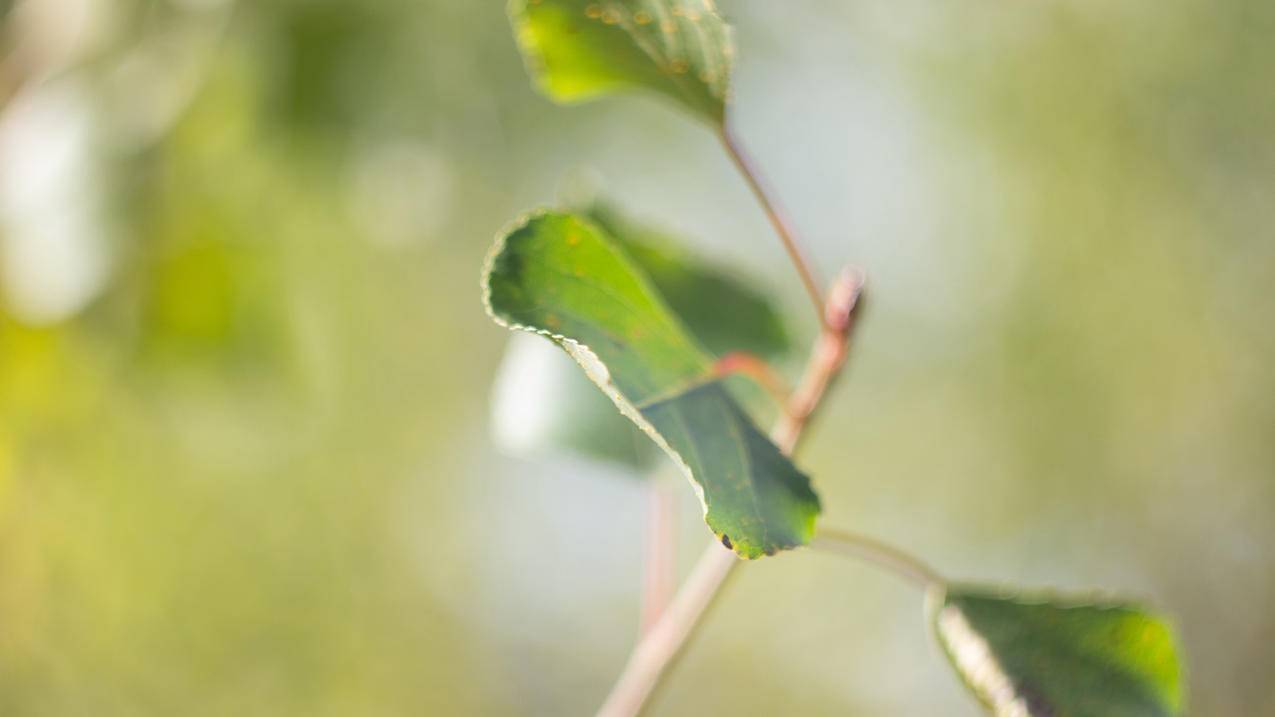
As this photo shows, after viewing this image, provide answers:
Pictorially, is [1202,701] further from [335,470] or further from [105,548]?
[105,548]

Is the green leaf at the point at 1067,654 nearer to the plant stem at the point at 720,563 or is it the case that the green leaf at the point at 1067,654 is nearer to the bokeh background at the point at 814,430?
the plant stem at the point at 720,563

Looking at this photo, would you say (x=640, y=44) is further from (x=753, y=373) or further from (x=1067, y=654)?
(x=1067, y=654)

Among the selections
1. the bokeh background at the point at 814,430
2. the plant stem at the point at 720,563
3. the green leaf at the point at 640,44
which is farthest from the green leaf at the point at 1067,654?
the bokeh background at the point at 814,430

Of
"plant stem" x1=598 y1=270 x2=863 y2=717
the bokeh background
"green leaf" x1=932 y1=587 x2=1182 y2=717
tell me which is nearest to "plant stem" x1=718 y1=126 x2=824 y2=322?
"plant stem" x1=598 y1=270 x2=863 y2=717

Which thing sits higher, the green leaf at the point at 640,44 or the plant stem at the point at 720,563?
the green leaf at the point at 640,44

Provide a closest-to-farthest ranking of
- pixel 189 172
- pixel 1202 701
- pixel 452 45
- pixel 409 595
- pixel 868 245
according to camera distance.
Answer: pixel 189 172
pixel 452 45
pixel 868 245
pixel 1202 701
pixel 409 595

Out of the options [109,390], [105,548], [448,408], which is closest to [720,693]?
[448,408]

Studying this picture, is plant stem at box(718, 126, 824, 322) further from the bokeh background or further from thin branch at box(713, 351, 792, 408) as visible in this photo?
the bokeh background
